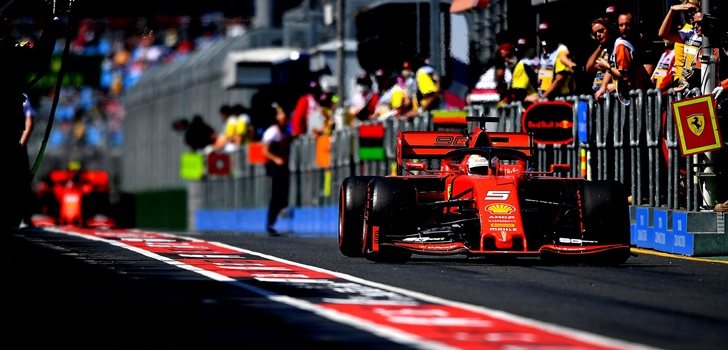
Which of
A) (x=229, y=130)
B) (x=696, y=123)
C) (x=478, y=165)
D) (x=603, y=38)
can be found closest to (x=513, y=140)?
(x=478, y=165)

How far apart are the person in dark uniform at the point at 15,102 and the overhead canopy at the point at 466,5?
14.6 meters

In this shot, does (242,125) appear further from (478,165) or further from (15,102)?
(15,102)

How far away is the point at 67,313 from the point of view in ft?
30.0

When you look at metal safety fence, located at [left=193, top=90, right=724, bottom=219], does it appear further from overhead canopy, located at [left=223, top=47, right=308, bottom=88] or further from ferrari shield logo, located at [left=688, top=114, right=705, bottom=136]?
overhead canopy, located at [left=223, top=47, right=308, bottom=88]

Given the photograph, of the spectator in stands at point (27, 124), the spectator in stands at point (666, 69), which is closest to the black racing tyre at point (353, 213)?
the spectator in stands at point (27, 124)

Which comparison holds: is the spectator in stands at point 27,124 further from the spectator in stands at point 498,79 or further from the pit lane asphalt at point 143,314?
the spectator in stands at point 498,79

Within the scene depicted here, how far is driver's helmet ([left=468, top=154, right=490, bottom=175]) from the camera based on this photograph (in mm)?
14398

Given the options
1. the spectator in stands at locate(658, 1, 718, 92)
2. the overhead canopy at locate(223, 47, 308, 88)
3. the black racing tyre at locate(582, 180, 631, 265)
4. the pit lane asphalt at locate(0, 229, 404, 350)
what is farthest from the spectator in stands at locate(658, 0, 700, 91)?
the overhead canopy at locate(223, 47, 308, 88)

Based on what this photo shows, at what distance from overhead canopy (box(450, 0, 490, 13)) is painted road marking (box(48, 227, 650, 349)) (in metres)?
11.8

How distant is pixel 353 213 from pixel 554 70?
19.7 feet

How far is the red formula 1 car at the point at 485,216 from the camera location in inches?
532

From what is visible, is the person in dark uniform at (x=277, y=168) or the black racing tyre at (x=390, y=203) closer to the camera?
the black racing tyre at (x=390, y=203)

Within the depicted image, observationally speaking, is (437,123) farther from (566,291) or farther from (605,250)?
(566,291)

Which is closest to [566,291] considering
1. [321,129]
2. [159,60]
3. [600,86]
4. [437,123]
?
[600,86]
